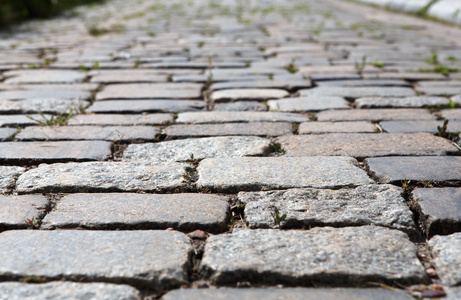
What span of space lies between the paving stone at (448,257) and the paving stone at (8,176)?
152cm

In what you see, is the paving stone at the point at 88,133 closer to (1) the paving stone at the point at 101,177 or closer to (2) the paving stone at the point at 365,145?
(1) the paving stone at the point at 101,177

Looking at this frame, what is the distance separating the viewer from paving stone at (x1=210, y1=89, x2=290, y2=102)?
10.1 ft

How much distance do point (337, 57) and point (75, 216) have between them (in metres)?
3.47

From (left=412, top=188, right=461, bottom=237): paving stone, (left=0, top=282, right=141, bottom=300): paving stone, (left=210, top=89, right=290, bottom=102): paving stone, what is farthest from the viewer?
(left=210, top=89, right=290, bottom=102): paving stone

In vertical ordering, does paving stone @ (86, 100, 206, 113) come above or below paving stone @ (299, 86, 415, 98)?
below

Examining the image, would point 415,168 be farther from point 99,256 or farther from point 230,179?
point 99,256

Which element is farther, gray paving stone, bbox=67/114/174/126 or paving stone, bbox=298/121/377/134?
gray paving stone, bbox=67/114/174/126

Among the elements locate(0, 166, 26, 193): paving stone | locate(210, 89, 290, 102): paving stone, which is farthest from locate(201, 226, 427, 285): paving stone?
locate(210, 89, 290, 102): paving stone

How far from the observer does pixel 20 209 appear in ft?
5.33

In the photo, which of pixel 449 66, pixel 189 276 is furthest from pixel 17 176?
pixel 449 66

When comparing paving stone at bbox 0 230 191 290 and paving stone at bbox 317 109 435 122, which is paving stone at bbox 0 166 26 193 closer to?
paving stone at bbox 0 230 191 290

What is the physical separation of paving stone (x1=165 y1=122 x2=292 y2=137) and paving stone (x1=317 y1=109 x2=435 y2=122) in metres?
0.31

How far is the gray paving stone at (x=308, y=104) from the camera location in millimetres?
2881

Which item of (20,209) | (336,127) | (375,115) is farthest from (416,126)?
(20,209)
